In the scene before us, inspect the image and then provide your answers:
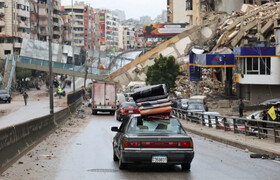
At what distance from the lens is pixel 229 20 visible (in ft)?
279

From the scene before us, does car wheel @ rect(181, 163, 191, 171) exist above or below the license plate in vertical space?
below

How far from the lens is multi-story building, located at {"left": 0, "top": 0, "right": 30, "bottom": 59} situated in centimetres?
10731

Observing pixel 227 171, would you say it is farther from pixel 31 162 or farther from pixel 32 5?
pixel 32 5

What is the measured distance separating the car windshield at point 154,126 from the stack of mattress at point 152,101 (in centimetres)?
23

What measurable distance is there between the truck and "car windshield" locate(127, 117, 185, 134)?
3686cm

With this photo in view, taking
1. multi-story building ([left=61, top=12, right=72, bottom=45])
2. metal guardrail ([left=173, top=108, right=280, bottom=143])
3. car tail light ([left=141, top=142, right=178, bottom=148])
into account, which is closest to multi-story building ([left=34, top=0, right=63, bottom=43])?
multi-story building ([left=61, top=12, right=72, bottom=45])

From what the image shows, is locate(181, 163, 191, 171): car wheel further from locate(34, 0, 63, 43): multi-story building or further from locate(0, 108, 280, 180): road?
locate(34, 0, 63, 43): multi-story building

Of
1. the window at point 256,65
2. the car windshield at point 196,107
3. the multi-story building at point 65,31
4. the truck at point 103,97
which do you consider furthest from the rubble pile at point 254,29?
the multi-story building at point 65,31

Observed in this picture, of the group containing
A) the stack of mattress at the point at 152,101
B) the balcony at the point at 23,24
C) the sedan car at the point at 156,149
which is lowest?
the sedan car at the point at 156,149

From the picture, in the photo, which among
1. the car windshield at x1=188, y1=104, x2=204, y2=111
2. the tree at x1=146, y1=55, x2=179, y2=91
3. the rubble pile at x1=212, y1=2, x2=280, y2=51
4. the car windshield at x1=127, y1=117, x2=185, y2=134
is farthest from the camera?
the tree at x1=146, y1=55, x2=179, y2=91

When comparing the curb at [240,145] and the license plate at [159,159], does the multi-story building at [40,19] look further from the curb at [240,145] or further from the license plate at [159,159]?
the license plate at [159,159]

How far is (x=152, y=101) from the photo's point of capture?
46.1ft

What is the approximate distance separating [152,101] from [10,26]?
98.5 meters

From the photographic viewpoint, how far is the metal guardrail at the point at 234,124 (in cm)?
2367
